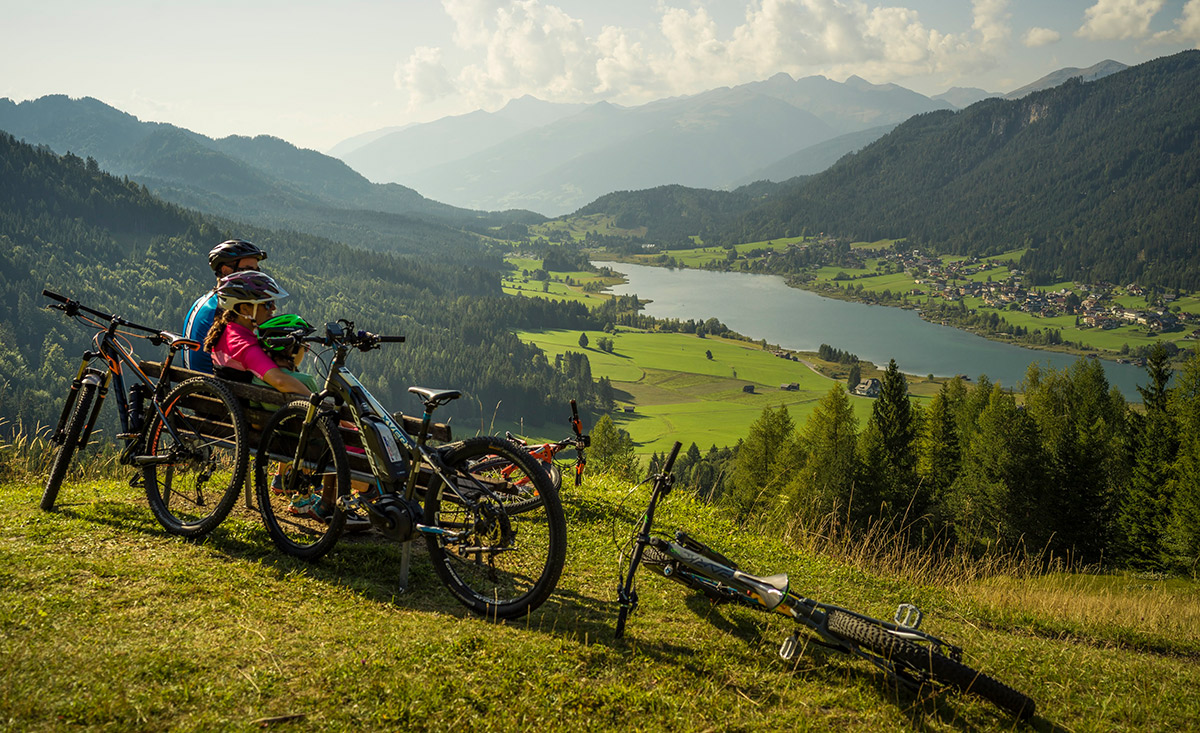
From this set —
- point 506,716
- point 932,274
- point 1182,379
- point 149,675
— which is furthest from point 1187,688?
point 932,274

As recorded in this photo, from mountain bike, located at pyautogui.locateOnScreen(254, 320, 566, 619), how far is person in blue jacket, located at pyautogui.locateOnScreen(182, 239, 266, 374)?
140 centimetres

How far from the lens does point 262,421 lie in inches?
229

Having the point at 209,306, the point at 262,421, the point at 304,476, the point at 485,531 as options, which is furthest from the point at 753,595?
the point at 209,306

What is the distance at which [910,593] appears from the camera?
253 inches

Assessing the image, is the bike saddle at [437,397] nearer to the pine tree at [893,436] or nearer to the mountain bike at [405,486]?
the mountain bike at [405,486]

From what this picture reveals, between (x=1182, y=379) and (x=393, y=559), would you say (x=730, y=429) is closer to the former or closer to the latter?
(x=1182, y=379)

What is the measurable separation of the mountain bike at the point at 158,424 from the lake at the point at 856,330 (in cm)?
10987

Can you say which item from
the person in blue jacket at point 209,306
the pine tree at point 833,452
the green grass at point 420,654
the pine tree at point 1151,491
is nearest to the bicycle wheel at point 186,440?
the green grass at point 420,654

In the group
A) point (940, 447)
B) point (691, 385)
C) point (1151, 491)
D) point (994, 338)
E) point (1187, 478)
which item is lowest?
point (691, 385)

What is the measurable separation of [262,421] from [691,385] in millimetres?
98202

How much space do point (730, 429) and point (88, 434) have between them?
239 ft

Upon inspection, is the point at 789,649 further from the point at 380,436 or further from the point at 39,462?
the point at 39,462

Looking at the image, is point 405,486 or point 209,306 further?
point 209,306

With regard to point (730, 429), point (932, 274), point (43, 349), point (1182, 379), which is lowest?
point (43, 349)
